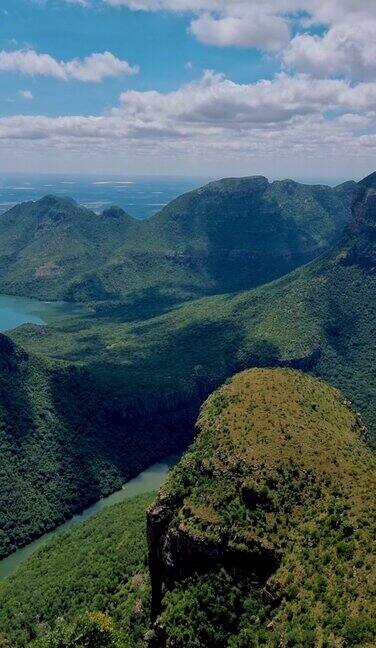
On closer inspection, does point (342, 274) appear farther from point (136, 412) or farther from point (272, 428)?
point (272, 428)

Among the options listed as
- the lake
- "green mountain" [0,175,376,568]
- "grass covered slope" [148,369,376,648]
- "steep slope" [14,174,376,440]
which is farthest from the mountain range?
"steep slope" [14,174,376,440]

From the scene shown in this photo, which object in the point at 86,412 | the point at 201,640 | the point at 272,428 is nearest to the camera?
the point at 201,640

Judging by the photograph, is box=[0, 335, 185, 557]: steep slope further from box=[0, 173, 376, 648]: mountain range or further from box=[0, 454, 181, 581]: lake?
box=[0, 454, 181, 581]: lake

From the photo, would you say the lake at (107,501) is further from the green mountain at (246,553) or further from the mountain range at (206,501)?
the green mountain at (246,553)

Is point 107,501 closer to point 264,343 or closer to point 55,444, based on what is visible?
point 55,444

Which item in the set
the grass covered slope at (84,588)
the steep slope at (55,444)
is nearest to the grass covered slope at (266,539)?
the grass covered slope at (84,588)

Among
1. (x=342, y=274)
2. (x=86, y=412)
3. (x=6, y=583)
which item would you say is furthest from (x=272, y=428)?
(x=342, y=274)
